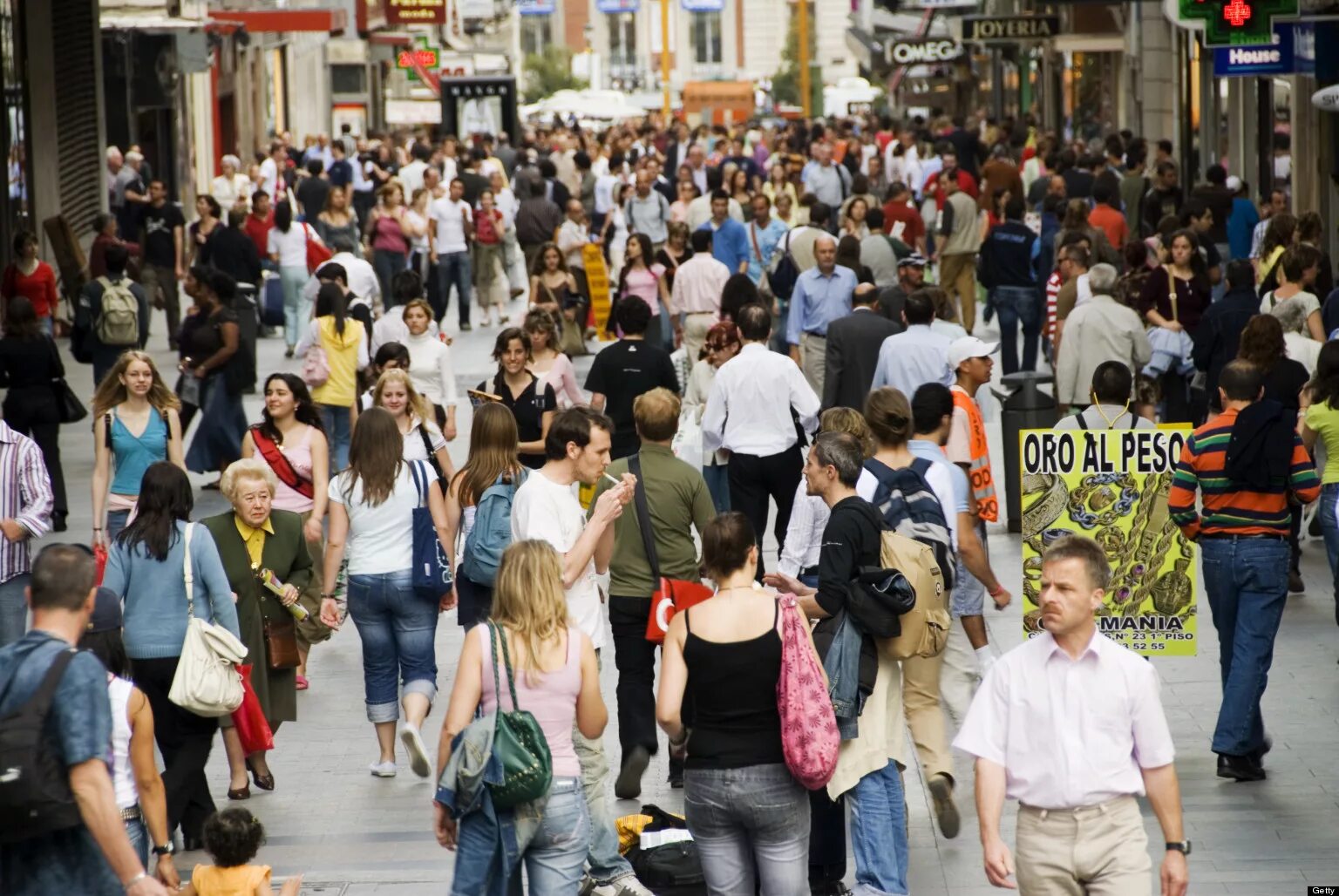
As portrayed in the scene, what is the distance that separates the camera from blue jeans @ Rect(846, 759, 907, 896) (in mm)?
6973

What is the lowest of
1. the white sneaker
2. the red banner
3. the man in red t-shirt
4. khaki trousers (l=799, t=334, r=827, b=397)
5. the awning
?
the white sneaker

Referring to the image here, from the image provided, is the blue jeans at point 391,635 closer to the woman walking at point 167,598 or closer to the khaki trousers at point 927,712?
the woman walking at point 167,598

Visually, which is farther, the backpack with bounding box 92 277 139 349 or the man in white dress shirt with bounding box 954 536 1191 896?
the backpack with bounding box 92 277 139 349

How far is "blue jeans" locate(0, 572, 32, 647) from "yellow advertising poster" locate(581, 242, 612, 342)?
11.9 m

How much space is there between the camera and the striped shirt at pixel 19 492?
8883mm

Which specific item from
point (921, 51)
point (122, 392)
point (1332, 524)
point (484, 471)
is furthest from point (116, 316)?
point (921, 51)

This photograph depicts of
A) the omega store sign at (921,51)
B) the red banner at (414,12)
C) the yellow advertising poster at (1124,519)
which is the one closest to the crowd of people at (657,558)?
the yellow advertising poster at (1124,519)

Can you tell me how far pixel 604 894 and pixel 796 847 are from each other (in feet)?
3.35

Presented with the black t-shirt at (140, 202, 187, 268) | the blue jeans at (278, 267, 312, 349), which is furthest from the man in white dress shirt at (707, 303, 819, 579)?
the black t-shirt at (140, 202, 187, 268)

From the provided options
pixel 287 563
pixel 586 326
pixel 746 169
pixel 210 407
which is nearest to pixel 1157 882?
pixel 287 563

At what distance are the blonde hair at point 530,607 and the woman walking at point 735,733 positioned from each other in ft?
1.15

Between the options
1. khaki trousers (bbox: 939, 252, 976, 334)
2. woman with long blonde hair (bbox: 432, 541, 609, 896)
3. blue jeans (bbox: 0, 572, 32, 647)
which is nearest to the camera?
woman with long blonde hair (bbox: 432, 541, 609, 896)

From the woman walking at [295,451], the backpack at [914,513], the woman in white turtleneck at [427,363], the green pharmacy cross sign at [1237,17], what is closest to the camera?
the backpack at [914,513]

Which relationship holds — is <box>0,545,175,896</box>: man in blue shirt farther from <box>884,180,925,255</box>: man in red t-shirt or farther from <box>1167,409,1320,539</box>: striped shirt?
<box>884,180,925,255</box>: man in red t-shirt
